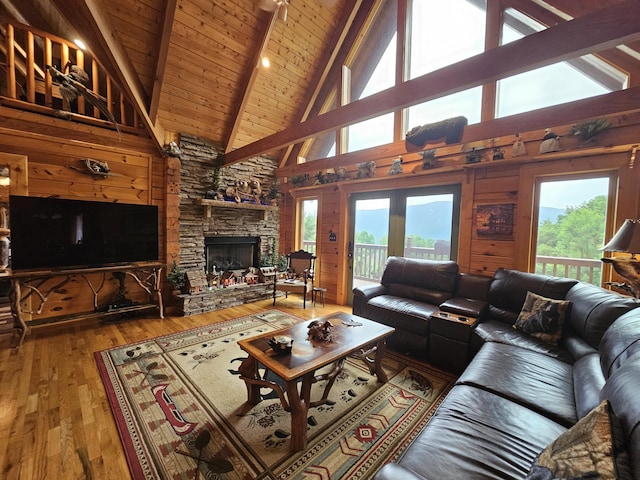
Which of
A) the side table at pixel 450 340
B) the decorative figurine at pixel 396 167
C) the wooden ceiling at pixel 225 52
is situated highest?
the wooden ceiling at pixel 225 52

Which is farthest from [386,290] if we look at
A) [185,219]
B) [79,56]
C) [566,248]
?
[79,56]

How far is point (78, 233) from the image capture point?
3.39m

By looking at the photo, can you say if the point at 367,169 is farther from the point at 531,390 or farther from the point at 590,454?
the point at 590,454

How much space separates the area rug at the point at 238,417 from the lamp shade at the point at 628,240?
168cm

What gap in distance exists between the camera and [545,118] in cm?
268

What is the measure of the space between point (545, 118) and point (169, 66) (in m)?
4.64

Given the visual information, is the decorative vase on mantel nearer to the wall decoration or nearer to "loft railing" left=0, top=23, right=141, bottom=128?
"loft railing" left=0, top=23, right=141, bottom=128

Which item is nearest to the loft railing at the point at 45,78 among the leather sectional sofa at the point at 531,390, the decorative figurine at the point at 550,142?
the leather sectional sofa at the point at 531,390

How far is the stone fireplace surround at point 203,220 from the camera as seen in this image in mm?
4523

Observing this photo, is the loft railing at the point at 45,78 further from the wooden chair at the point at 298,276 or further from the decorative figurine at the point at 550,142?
the decorative figurine at the point at 550,142

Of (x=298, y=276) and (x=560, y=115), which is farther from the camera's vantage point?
(x=298, y=276)

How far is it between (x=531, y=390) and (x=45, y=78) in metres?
5.94

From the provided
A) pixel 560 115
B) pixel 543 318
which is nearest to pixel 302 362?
pixel 543 318

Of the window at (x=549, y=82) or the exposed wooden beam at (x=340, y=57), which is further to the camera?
the exposed wooden beam at (x=340, y=57)
